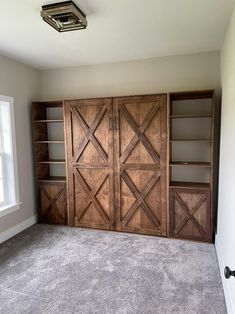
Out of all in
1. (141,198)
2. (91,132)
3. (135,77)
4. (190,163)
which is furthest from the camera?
(135,77)

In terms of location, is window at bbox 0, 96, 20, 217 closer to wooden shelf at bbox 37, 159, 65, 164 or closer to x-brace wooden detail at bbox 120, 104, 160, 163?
wooden shelf at bbox 37, 159, 65, 164

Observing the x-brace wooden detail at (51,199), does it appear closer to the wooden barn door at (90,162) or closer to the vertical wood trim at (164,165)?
the wooden barn door at (90,162)

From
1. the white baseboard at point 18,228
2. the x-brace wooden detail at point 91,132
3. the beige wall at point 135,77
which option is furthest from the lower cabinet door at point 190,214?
the white baseboard at point 18,228

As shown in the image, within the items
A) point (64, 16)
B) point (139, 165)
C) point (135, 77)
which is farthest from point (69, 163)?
point (64, 16)

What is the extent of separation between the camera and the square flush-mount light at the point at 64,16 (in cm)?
202

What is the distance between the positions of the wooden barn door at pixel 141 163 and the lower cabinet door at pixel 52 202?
0.95 meters

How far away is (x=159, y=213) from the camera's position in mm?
3471

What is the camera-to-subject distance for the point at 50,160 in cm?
425

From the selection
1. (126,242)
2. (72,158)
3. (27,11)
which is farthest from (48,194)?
(27,11)

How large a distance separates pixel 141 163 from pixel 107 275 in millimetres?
1568

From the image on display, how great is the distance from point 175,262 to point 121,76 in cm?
280

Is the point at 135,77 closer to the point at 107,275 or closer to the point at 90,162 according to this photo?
the point at 90,162

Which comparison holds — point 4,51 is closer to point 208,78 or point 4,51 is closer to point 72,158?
point 72,158

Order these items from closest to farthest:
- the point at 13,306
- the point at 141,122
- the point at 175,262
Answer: the point at 13,306 < the point at 175,262 < the point at 141,122
